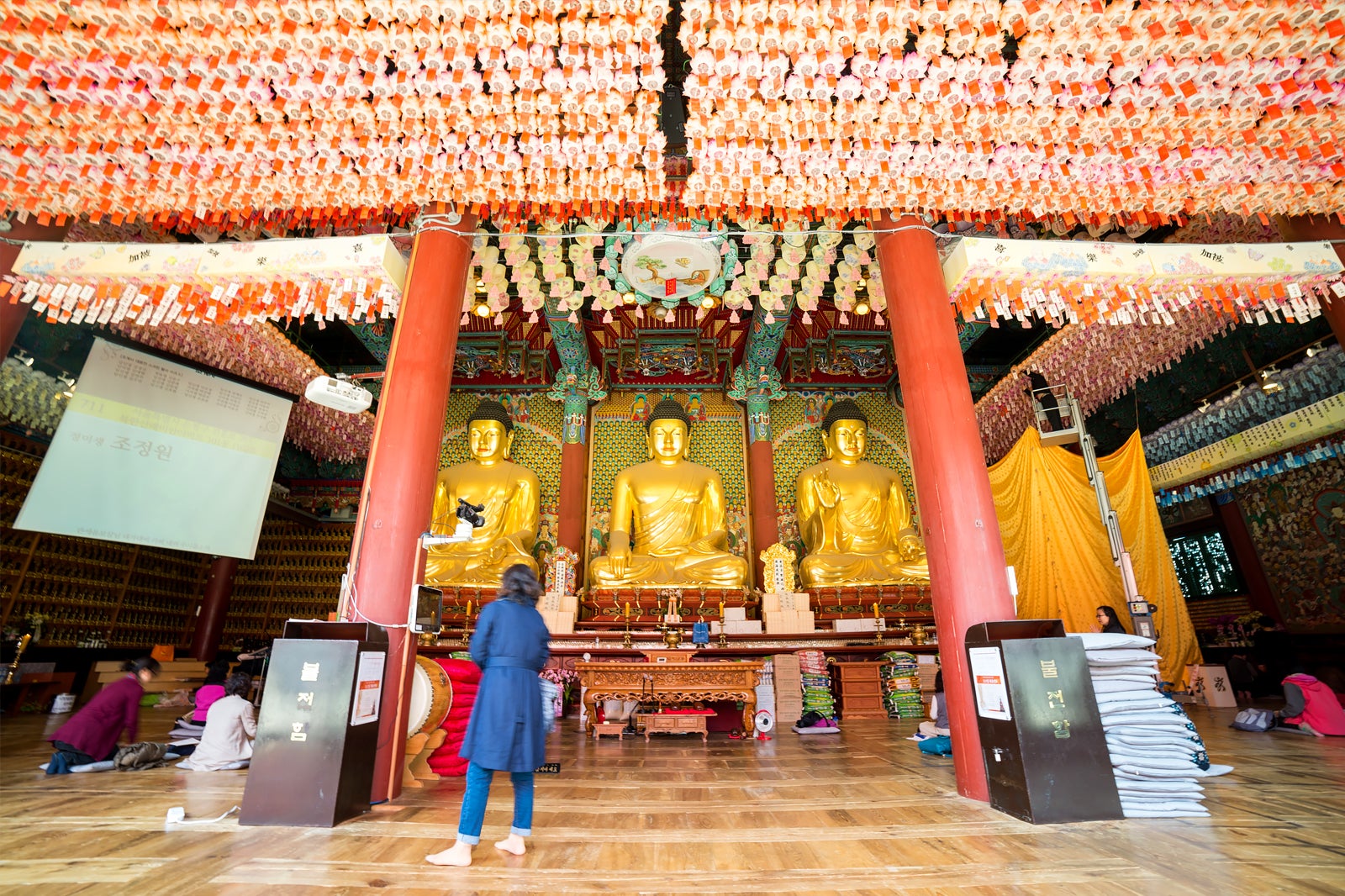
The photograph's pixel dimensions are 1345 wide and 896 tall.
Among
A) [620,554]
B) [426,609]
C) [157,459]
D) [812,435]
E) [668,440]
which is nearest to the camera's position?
[426,609]

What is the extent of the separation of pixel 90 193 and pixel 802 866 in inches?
224

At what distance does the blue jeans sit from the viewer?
2473mm

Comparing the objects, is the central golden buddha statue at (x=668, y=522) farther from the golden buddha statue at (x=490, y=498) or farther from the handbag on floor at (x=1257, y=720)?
the handbag on floor at (x=1257, y=720)

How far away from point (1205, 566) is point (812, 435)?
20.9 feet

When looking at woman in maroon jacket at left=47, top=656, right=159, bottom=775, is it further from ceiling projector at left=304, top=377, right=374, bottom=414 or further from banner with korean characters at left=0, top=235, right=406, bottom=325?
banner with korean characters at left=0, top=235, right=406, bottom=325

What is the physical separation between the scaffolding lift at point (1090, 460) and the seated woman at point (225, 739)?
6319 mm

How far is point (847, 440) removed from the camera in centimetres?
1080

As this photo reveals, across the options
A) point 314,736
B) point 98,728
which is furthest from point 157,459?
point 314,736

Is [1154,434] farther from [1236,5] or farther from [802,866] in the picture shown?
[802,866]

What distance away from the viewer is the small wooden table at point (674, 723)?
5.98m

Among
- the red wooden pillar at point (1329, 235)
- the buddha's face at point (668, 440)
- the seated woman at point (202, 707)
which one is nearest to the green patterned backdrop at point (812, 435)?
the buddha's face at point (668, 440)

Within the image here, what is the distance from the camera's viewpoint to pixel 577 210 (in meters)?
4.65

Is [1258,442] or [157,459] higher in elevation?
[1258,442]

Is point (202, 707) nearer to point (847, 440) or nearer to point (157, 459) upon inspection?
point (157, 459)
